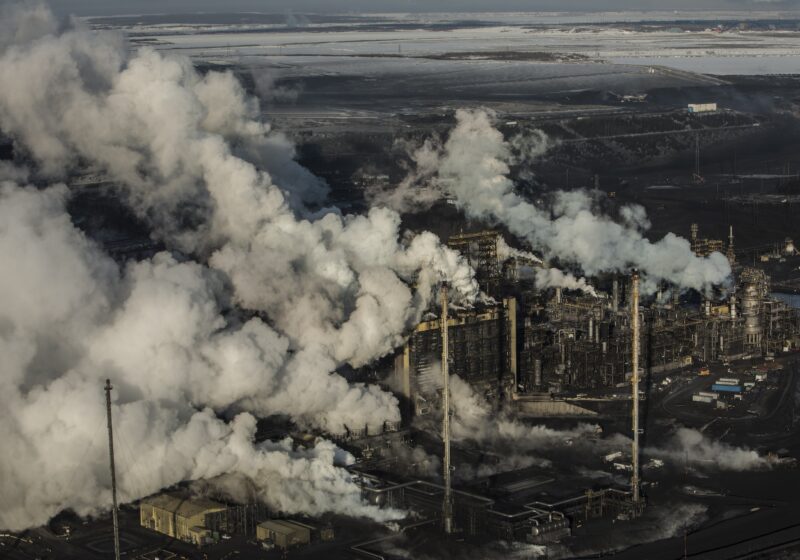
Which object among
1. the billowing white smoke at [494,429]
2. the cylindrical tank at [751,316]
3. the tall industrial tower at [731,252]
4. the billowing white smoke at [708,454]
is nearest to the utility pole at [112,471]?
the billowing white smoke at [494,429]

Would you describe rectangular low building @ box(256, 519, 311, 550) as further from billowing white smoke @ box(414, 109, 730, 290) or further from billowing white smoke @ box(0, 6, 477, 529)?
billowing white smoke @ box(414, 109, 730, 290)

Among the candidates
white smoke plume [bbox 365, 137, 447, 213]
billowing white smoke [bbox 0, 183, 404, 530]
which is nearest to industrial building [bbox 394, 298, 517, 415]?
billowing white smoke [bbox 0, 183, 404, 530]

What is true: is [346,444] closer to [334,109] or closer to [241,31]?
[334,109]

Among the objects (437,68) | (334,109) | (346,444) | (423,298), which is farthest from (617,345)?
(437,68)

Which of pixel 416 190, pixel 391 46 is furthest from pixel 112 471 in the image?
pixel 391 46

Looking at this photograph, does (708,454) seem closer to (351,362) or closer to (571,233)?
(351,362)

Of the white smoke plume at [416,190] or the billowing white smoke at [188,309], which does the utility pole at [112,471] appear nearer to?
the billowing white smoke at [188,309]
